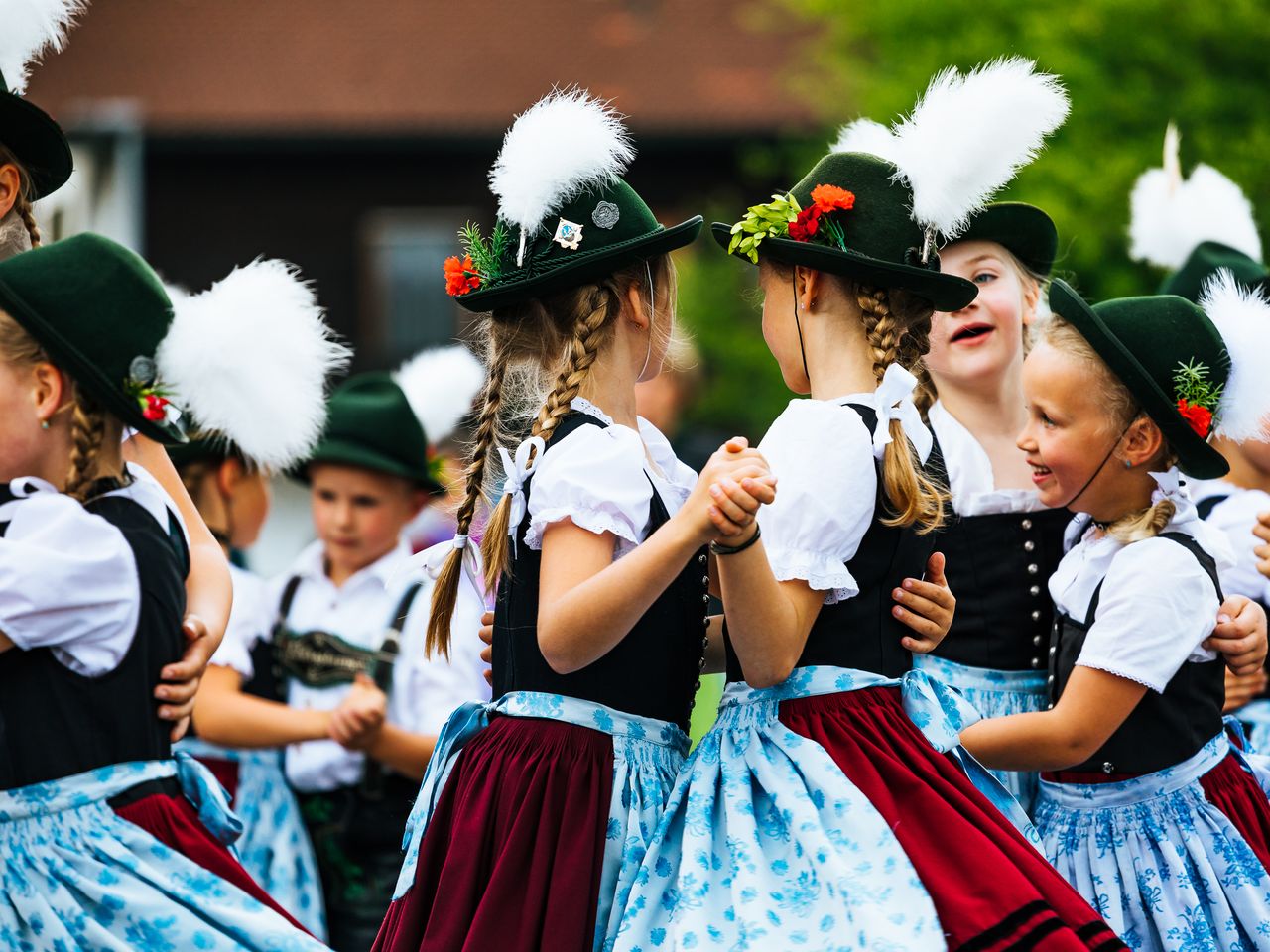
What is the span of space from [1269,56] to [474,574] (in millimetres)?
8547

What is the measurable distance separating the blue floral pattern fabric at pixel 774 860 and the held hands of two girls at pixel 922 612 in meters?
0.19

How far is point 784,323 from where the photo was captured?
3227mm

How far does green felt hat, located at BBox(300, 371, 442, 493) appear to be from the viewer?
5.26 m

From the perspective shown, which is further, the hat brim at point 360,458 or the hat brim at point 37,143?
the hat brim at point 360,458

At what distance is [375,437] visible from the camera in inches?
208

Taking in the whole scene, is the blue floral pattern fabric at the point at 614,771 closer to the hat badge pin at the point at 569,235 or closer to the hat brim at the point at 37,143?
the hat badge pin at the point at 569,235

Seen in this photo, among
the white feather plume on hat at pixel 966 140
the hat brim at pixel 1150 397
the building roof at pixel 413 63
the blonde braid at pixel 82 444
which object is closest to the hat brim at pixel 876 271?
the white feather plume on hat at pixel 966 140

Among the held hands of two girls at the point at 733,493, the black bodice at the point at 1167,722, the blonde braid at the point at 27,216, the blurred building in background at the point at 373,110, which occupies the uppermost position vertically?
the blurred building in background at the point at 373,110

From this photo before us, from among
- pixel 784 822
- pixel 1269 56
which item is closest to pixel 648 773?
pixel 784 822

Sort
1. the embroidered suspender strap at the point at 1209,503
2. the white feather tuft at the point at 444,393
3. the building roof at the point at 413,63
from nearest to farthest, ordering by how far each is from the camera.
→ the embroidered suspender strap at the point at 1209,503 < the white feather tuft at the point at 444,393 < the building roof at the point at 413,63

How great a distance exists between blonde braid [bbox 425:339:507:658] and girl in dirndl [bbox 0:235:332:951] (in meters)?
0.52

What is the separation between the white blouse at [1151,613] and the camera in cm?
332

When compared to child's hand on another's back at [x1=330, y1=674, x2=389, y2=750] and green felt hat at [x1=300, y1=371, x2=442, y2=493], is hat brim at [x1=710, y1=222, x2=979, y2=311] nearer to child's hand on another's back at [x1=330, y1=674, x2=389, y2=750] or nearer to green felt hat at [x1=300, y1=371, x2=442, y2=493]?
child's hand on another's back at [x1=330, y1=674, x2=389, y2=750]

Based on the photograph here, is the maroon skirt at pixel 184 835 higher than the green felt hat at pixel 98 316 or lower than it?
lower
